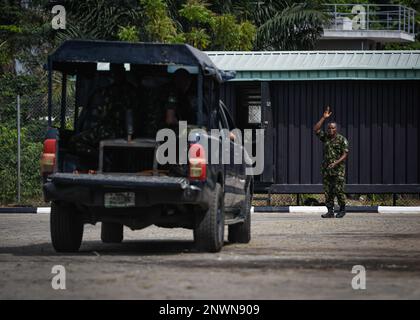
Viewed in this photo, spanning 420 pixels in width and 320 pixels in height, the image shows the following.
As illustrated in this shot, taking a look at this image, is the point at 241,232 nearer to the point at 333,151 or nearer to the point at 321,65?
the point at 333,151

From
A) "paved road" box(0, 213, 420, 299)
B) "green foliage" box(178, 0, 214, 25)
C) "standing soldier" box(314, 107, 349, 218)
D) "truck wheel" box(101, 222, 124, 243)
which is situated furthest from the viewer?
"green foliage" box(178, 0, 214, 25)

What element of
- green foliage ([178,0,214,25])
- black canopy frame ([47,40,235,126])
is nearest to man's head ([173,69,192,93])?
black canopy frame ([47,40,235,126])

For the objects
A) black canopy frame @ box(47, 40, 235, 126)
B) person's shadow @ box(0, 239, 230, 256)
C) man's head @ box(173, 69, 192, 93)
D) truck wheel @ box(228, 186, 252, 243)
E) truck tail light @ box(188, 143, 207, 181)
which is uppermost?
black canopy frame @ box(47, 40, 235, 126)

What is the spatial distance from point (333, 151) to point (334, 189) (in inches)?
29.6

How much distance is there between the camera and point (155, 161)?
1491 cm

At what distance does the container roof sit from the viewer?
28.6 metres

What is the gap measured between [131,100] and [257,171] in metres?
13.1

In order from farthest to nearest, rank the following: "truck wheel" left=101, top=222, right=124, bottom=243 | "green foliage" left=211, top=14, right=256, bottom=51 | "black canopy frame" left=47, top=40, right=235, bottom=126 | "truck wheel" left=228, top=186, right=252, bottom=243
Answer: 1. "green foliage" left=211, top=14, right=256, bottom=51
2. "truck wheel" left=101, top=222, right=124, bottom=243
3. "truck wheel" left=228, top=186, right=252, bottom=243
4. "black canopy frame" left=47, top=40, right=235, bottom=126

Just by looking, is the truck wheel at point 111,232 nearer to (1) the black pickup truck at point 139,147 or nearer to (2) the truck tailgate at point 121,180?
(1) the black pickup truck at point 139,147

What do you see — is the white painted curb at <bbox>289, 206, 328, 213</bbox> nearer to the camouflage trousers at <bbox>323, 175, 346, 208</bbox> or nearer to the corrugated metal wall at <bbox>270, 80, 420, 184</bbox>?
the corrugated metal wall at <bbox>270, 80, 420, 184</bbox>

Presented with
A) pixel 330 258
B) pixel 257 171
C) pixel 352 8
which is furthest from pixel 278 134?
pixel 352 8

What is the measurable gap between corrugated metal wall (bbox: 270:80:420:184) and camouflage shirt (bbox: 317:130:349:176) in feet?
13.1

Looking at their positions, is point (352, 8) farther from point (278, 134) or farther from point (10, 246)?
point (10, 246)

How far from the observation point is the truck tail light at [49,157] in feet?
49.5
